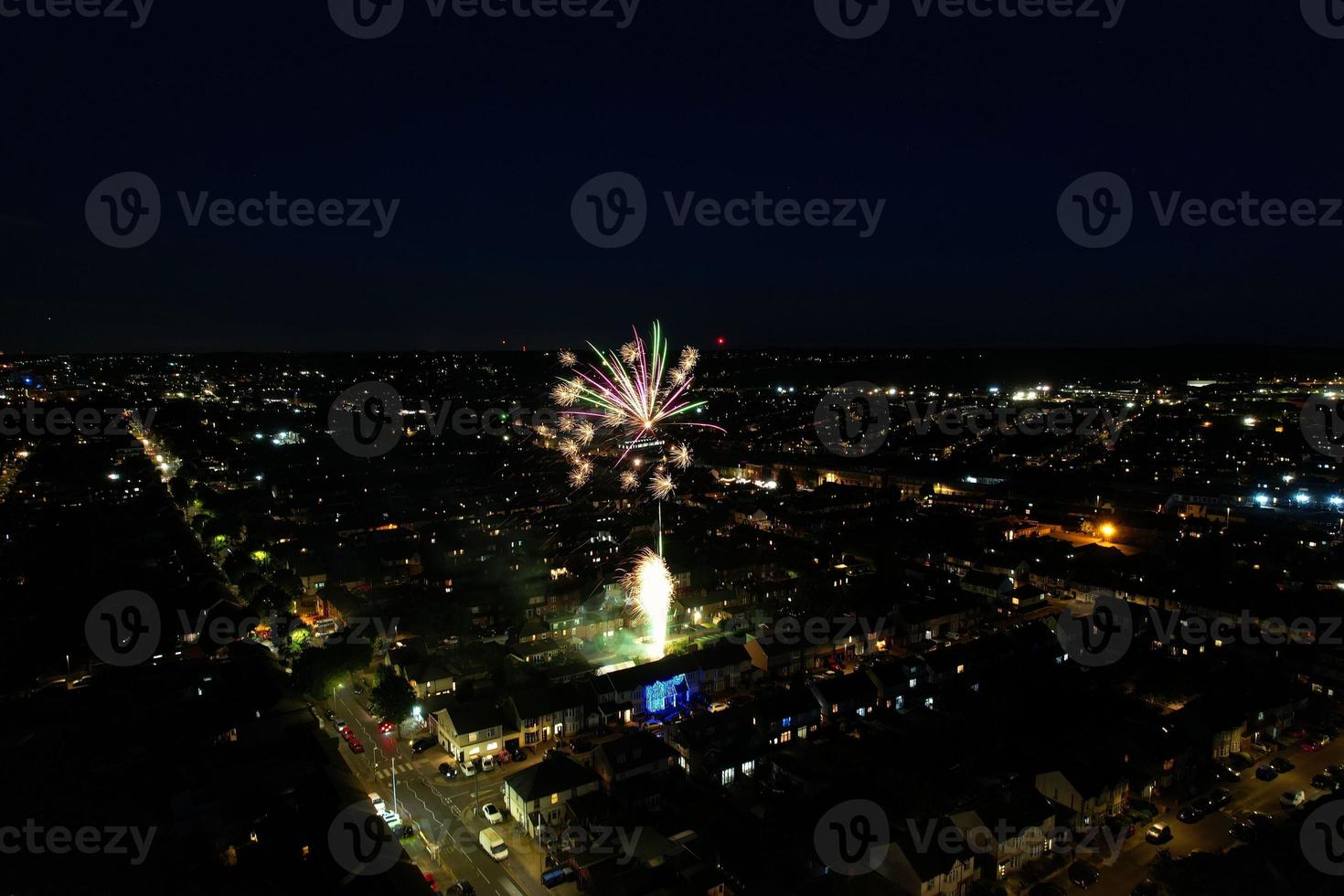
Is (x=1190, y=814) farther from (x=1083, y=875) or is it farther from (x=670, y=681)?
(x=670, y=681)

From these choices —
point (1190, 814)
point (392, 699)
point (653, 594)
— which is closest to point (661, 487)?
point (653, 594)

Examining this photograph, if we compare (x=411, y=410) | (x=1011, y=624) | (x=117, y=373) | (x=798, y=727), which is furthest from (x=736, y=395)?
(x=117, y=373)

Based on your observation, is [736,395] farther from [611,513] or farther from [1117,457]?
[611,513]

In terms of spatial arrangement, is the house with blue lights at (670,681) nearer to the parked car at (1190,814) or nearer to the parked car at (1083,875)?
the parked car at (1083,875)

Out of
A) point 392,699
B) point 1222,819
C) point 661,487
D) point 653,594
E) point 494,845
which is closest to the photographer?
point 494,845

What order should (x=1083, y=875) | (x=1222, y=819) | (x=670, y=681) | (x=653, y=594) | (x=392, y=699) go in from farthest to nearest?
1. (x=653, y=594)
2. (x=670, y=681)
3. (x=392, y=699)
4. (x=1222, y=819)
5. (x=1083, y=875)

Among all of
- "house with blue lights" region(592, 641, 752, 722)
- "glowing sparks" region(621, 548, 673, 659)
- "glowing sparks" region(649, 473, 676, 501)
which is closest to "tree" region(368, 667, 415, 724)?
"house with blue lights" region(592, 641, 752, 722)

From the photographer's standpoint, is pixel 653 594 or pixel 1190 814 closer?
pixel 1190 814
